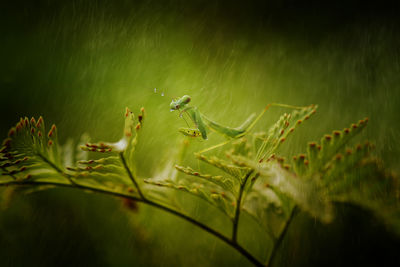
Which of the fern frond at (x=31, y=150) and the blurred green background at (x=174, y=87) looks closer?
the fern frond at (x=31, y=150)

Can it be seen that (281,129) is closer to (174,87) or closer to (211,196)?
(211,196)

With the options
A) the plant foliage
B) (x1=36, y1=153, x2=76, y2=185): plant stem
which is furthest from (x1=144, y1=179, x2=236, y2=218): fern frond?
(x1=36, y1=153, x2=76, y2=185): plant stem

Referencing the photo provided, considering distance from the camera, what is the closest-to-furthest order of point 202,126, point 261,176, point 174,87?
point 261,176, point 202,126, point 174,87

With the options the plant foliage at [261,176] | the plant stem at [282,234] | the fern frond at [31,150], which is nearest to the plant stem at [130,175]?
the plant foliage at [261,176]

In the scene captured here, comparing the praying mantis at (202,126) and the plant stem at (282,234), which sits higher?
the praying mantis at (202,126)

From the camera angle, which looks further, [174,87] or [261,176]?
[174,87]

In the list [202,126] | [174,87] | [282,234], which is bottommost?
[282,234]

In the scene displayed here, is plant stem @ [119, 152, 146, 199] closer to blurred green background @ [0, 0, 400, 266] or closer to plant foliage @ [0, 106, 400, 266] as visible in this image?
plant foliage @ [0, 106, 400, 266]

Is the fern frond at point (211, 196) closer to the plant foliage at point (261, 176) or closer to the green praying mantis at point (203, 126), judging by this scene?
the plant foliage at point (261, 176)

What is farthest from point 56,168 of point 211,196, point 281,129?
point 281,129
